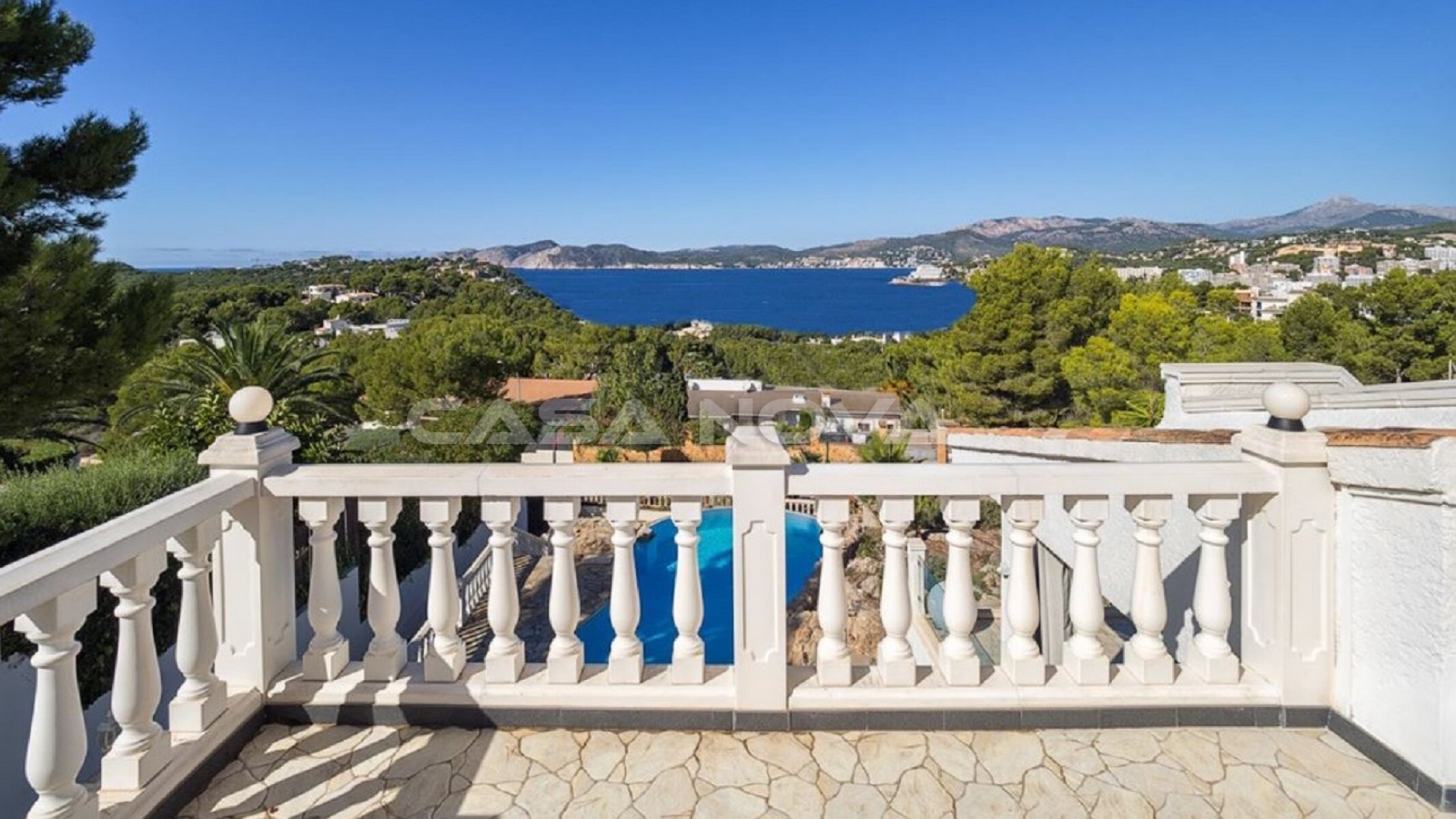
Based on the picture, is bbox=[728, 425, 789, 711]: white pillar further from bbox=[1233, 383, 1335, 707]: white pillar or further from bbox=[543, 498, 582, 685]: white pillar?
bbox=[1233, 383, 1335, 707]: white pillar

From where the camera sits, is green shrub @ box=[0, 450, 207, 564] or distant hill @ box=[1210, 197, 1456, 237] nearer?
green shrub @ box=[0, 450, 207, 564]

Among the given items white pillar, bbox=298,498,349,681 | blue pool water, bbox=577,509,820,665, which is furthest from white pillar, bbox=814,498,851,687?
blue pool water, bbox=577,509,820,665

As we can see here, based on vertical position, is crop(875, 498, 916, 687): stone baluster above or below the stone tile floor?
above

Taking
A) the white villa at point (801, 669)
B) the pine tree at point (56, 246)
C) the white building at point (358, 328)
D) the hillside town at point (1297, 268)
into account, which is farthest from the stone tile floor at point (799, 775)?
the white building at point (358, 328)

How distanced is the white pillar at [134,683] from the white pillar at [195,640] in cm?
14

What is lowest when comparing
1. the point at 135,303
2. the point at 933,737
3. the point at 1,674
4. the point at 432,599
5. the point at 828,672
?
the point at 1,674

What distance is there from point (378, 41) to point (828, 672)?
814 inches

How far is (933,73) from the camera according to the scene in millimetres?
27375

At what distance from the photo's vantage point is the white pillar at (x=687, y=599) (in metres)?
2.01

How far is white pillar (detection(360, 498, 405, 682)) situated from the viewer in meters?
2.10

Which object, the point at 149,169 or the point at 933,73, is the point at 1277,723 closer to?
the point at 149,169

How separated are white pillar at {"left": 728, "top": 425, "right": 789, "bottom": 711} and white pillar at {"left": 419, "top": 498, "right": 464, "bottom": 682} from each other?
824 millimetres

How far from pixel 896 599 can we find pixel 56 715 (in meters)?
1.89


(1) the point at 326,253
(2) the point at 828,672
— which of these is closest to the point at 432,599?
(2) the point at 828,672
